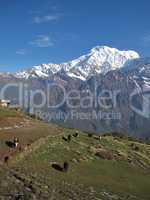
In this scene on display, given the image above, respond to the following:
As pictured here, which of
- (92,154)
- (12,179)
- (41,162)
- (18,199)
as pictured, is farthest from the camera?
(92,154)

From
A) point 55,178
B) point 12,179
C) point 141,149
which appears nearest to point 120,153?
point 141,149

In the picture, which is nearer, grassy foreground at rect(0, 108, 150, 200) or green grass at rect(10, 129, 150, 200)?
grassy foreground at rect(0, 108, 150, 200)

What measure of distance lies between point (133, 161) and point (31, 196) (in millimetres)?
44330

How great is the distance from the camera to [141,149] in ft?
323

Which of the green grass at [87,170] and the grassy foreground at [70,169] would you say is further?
the green grass at [87,170]

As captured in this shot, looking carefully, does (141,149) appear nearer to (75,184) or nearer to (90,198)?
(75,184)

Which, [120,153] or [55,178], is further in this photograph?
[120,153]

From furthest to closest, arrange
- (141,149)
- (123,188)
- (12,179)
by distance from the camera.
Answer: (141,149), (123,188), (12,179)

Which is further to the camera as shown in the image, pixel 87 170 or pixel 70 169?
pixel 87 170

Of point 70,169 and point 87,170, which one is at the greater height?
point 70,169

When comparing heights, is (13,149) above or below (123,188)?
above

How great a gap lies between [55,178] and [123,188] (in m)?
9.34

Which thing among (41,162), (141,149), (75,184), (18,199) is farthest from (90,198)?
(141,149)

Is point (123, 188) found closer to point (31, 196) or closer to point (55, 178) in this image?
point (55, 178)
